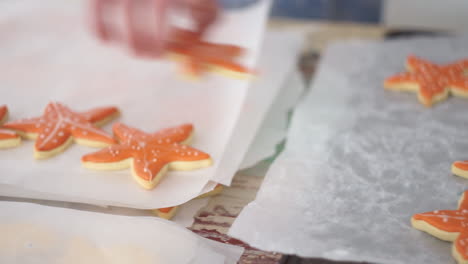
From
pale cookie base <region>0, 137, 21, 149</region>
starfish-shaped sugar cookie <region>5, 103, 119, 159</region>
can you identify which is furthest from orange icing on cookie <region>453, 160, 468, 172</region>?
pale cookie base <region>0, 137, 21, 149</region>

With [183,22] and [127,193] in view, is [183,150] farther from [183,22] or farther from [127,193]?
[183,22]

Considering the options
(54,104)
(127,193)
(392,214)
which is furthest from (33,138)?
(392,214)

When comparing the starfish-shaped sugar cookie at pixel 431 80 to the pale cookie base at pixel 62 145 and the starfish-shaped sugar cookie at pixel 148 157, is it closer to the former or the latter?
the starfish-shaped sugar cookie at pixel 148 157

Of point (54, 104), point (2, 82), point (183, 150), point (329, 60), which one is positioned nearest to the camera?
point (183, 150)

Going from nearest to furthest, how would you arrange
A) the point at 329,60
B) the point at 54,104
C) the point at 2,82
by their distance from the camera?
the point at 54,104 → the point at 2,82 → the point at 329,60

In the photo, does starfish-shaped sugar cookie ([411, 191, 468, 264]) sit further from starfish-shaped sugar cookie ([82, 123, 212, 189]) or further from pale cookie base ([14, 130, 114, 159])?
pale cookie base ([14, 130, 114, 159])

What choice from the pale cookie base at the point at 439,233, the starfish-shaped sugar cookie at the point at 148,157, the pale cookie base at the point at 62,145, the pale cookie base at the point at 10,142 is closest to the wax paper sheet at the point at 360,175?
the pale cookie base at the point at 439,233
